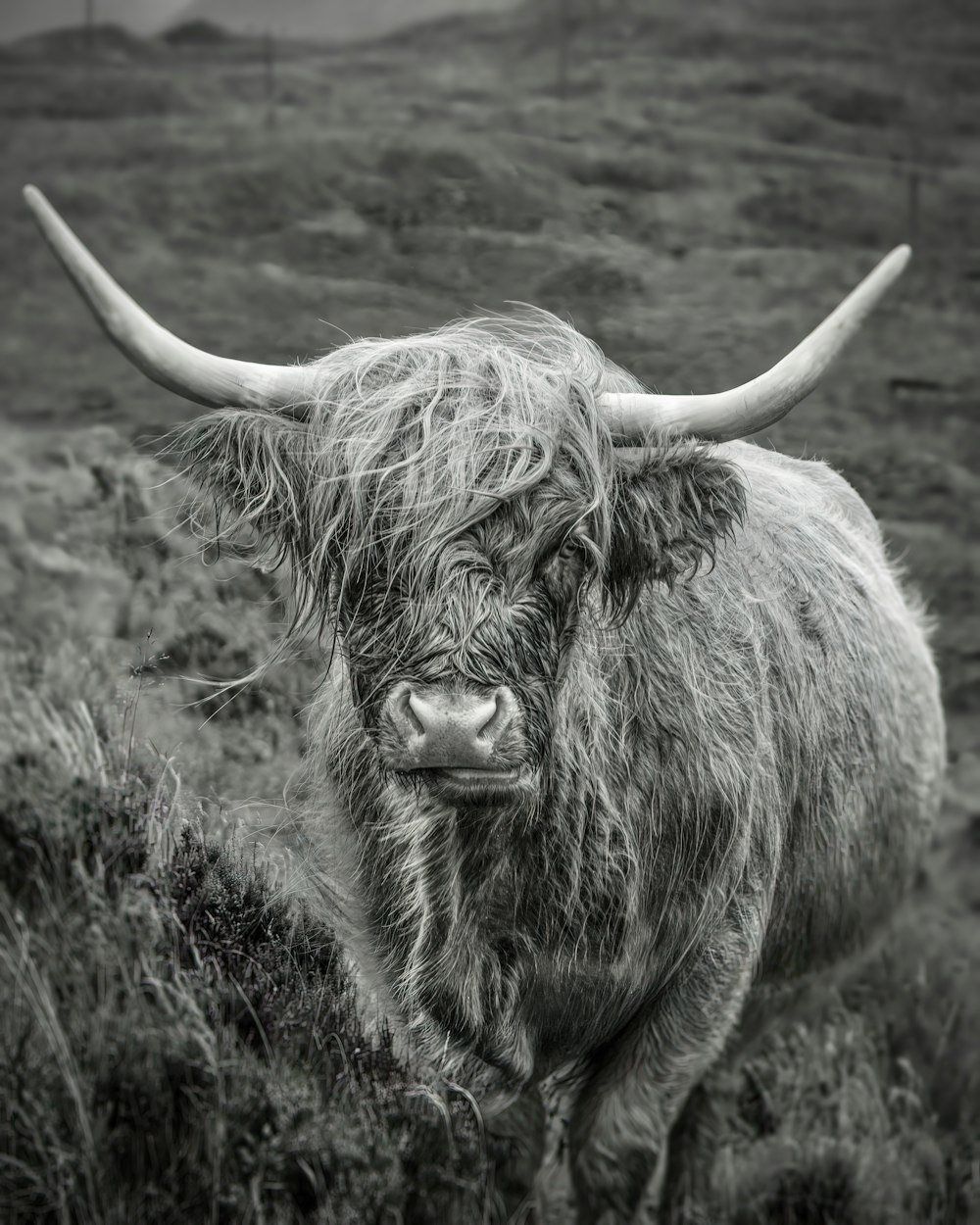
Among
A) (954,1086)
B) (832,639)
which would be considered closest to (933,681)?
(832,639)

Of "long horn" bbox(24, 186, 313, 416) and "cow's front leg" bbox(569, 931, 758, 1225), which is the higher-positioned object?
"long horn" bbox(24, 186, 313, 416)

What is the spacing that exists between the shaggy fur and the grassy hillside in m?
0.40

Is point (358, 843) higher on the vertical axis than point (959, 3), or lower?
lower

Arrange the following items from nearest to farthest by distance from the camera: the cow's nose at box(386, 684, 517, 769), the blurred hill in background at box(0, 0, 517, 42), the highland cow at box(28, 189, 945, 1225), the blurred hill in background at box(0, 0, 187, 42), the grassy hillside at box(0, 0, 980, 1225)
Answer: the cow's nose at box(386, 684, 517, 769) → the highland cow at box(28, 189, 945, 1225) → the grassy hillside at box(0, 0, 980, 1225) → the blurred hill in background at box(0, 0, 187, 42) → the blurred hill in background at box(0, 0, 517, 42)

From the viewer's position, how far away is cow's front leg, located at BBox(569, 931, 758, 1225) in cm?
312

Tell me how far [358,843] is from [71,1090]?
1006 mm

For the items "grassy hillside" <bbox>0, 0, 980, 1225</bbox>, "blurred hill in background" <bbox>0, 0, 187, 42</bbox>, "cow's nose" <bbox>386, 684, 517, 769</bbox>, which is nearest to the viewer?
"cow's nose" <bbox>386, 684, 517, 769</bbox>

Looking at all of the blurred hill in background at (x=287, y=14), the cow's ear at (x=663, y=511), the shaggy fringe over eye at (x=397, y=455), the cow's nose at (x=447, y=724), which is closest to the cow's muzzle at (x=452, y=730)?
the cow's nose at (x=447, y=724)

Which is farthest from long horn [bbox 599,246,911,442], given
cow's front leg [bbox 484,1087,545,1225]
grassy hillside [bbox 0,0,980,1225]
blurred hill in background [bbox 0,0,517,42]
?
blurred hill in background [bbox 0,0,517,42]

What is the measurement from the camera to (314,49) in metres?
5.96

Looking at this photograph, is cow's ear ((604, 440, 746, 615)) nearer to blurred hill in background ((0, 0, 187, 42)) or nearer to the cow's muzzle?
the cow's muzzle

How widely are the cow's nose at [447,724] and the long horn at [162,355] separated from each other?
0.75 m

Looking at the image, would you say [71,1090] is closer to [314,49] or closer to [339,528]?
[339,528]

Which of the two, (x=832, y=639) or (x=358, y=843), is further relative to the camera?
(x=832, y=639)
